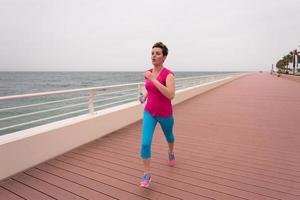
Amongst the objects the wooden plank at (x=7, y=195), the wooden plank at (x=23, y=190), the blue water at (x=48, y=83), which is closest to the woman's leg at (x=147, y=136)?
the wooden plank at (x=23, y=190)

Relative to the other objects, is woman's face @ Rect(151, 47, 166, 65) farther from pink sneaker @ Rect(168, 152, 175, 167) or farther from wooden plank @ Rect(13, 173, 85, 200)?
wooden plank @ Rect(13, 173, 85, 200)

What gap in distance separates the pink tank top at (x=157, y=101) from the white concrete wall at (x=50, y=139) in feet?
5.87

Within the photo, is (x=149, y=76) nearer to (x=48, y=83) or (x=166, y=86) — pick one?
(x=166, y=86)

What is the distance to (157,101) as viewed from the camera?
2.57 meters

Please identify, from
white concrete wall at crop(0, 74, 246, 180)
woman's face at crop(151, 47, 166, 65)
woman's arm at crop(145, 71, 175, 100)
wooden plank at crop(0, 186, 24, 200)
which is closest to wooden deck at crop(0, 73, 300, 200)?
wooden plank at crop(0, 186, 24, 200)

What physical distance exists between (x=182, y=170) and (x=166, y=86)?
136 centimetres

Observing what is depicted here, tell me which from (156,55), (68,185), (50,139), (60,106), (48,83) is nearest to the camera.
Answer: (156,55)

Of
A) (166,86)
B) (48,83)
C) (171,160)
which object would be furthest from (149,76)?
(48,83)

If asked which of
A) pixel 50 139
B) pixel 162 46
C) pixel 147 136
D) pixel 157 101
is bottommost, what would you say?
pixel 50 139

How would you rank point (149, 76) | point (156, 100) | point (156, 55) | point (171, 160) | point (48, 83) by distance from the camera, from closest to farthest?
point (149, 76)
point (156, 55)
point (156, 100)
point (171, 160)
point (48, 83)

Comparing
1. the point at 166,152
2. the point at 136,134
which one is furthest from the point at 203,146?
the point at 136,134

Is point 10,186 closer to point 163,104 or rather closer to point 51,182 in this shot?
point 51,182

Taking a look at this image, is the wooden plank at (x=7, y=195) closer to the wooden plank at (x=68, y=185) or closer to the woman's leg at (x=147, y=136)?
the wooden plank at (x=68, y=185)

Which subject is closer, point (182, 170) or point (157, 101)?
point (157, 101)
